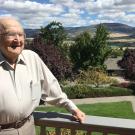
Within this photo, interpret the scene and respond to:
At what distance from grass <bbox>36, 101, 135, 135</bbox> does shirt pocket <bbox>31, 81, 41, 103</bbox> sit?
972 inches

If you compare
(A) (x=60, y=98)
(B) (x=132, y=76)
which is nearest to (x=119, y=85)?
(B) (x=132, y=76)

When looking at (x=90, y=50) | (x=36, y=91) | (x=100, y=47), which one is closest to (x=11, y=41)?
(x=36, y=91)

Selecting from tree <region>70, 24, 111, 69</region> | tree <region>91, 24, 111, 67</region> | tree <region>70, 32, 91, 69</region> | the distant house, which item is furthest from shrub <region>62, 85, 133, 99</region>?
the distant house

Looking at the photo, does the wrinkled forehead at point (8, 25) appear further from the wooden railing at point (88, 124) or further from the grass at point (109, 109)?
the grass at point (109, 109)

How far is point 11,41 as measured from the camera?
3.91 meters

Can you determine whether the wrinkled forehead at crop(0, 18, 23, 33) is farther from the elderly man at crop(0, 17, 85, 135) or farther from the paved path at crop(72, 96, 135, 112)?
the paved path at crop(72, 96, 135, 112)

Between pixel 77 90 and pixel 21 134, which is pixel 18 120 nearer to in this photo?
pixel 21 134

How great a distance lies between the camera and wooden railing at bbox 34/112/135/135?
12.5 ft

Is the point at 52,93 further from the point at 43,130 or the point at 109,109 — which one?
the point at 109,109

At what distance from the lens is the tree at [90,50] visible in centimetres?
5819

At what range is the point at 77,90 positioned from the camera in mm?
37656

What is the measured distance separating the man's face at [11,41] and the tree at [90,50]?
52542 millimetres

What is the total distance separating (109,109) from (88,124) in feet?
92.3

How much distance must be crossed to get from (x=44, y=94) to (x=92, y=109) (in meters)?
27.5
